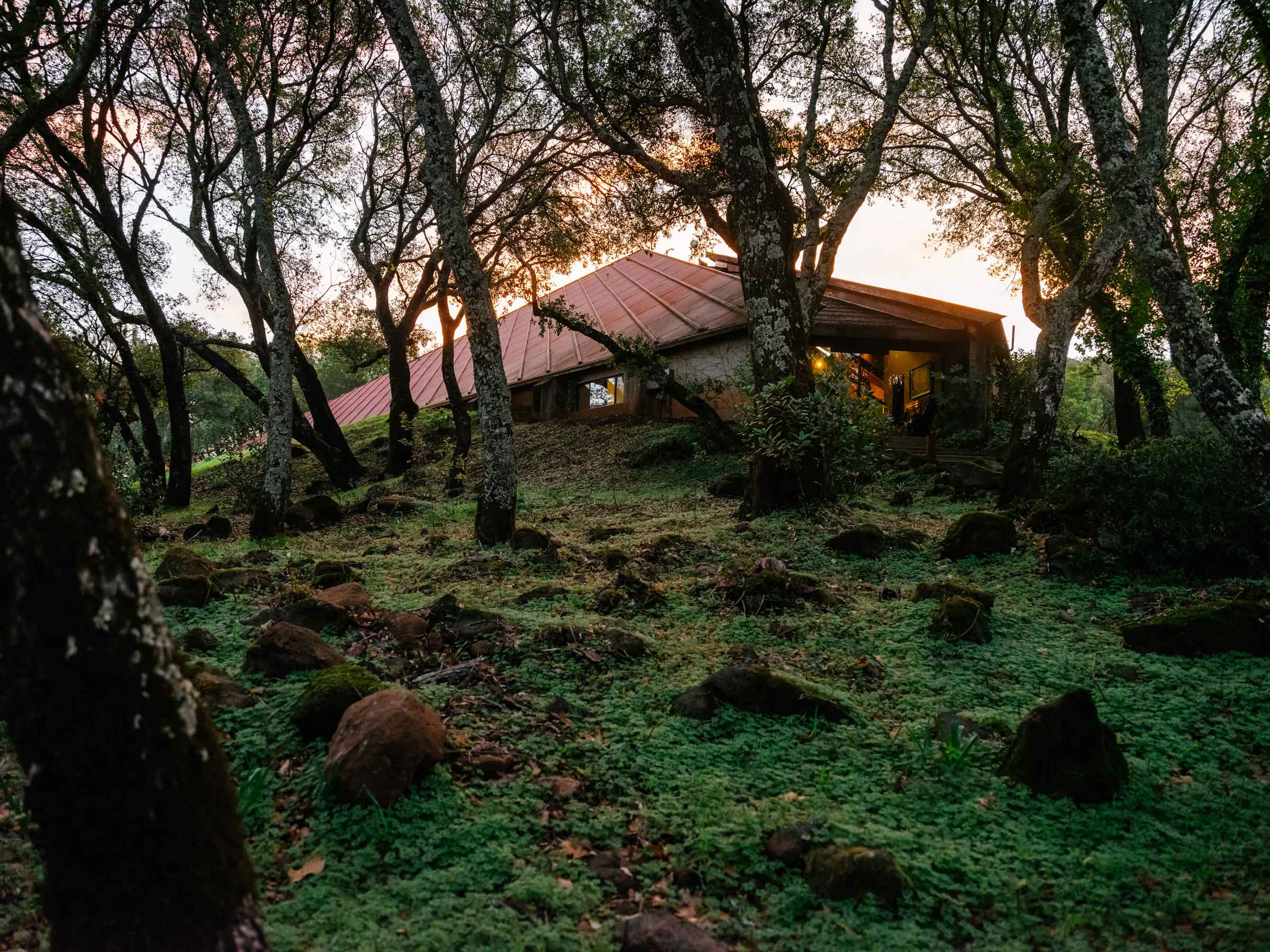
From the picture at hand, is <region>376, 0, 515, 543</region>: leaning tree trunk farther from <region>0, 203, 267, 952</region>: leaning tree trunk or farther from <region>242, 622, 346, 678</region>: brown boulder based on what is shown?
<region>0, 203, 267, 952</region>: leaning tree trunk

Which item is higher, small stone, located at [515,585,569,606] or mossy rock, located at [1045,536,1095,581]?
small stone, located at [515,585,569,606]

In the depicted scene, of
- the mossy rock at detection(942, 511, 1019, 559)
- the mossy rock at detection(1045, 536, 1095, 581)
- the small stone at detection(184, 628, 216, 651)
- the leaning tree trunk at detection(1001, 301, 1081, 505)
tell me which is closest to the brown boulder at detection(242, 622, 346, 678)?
the small stone at detection(184, 628, 216, 651)

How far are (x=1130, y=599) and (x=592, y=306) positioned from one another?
22.3 m

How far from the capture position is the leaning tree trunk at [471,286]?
8281 millimetres

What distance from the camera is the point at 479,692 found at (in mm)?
4328

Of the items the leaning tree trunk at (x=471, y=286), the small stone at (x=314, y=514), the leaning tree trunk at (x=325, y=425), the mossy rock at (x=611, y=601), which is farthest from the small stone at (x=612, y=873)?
the leaning tree trunk at (x=325, y=425)

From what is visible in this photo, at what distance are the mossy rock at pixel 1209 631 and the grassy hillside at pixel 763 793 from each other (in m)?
0.21

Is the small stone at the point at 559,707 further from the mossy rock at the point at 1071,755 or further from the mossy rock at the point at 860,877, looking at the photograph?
the mossy rock at the point at 1071,755

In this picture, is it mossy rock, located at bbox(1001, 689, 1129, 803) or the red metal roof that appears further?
the red metal roof

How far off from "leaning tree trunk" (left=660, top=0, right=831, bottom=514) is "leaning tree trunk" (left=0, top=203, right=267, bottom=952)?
755 cm

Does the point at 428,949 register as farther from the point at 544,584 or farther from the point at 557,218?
the point at 557,218

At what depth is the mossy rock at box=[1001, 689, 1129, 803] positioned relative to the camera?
3359mm

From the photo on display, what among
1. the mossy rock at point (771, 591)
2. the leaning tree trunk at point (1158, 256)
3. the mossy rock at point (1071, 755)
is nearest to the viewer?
the mossy rock at point (1071, 755)

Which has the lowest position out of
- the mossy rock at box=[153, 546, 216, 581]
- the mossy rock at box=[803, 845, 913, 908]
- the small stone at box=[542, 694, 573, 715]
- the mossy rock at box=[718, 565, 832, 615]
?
the mossy rock at box=[803, 845, 913, 908]
